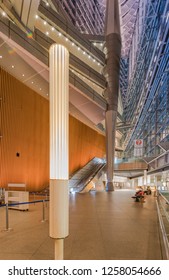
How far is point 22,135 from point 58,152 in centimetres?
1405

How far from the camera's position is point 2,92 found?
45.5 feet

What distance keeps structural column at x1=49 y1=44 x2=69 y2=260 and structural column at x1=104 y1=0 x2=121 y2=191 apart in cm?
2212

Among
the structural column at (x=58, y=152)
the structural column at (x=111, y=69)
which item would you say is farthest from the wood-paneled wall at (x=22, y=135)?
the structural column at (x=58, y=152)

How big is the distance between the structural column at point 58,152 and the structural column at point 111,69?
22125mm

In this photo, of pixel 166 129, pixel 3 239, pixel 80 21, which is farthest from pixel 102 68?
pixel 3 239

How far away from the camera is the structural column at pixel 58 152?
2637 mm

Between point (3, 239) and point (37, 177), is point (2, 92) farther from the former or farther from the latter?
point (3, 239)

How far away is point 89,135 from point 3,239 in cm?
2500

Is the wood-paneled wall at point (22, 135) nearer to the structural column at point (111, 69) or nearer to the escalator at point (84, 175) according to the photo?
the escalator at point (84, 175)

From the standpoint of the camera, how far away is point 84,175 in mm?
24047

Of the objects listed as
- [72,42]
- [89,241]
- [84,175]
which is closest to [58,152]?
[89,241]

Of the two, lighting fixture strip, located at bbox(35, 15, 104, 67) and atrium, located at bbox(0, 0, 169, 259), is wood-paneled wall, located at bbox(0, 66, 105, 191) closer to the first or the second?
atrium, located at bbox(0, 0, 169, 259)

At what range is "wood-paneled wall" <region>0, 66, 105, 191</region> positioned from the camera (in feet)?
46.1

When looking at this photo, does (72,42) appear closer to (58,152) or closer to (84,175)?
(84,175)
